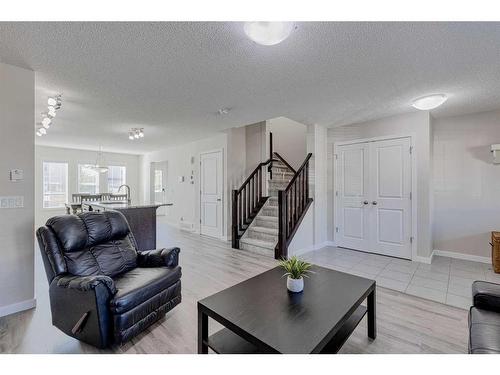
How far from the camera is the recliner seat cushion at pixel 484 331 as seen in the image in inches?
47.9

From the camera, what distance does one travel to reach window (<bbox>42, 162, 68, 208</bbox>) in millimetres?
7141

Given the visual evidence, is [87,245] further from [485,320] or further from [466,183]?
[466,183]

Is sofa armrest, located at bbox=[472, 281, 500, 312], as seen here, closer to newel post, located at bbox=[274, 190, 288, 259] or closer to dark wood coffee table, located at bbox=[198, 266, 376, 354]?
dark wood coffee table, located at bbox=[198, 266, 376, 354]

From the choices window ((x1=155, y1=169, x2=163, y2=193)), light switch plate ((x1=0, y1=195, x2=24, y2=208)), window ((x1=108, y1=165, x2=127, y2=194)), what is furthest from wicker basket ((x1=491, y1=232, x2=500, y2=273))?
window ((x1=108, y1=165, x2=127, y2=194))

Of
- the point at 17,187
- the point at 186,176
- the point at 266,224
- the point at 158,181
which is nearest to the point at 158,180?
the point at 158,181

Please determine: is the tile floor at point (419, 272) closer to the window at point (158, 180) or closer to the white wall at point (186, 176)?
the white wall at point (186, 176)

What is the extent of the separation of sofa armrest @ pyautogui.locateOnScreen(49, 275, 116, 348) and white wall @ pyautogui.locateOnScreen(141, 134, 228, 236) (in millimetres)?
3635

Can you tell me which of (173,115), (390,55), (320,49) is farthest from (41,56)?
(390,55)

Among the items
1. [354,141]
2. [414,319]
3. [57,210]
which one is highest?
[354,141]

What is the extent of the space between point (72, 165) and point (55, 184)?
72 cm

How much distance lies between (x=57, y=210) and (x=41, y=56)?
678 cm

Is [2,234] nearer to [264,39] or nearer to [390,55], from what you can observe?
[264,39]

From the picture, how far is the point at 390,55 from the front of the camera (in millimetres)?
2113

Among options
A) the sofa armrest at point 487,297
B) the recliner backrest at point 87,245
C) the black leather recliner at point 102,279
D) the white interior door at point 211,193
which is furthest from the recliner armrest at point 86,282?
the white interior door at point 211,193
